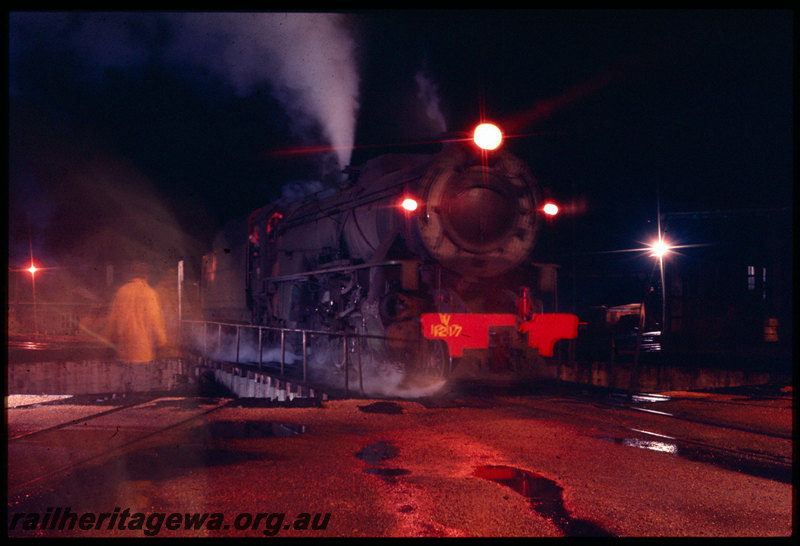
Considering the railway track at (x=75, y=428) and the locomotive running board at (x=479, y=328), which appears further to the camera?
the locomotive running board at (x=479, y=328)

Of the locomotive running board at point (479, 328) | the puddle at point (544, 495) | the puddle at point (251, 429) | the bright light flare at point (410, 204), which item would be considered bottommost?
the puddle at point (544, 495)

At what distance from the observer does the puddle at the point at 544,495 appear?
3.28 m

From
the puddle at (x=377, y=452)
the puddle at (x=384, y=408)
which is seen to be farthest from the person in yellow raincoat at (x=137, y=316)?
the puddle at (x=377, y=452)

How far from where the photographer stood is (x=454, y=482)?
160 inches

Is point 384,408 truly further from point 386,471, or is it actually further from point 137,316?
point 137,316

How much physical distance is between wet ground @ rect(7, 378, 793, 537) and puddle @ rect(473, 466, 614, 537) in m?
0.01

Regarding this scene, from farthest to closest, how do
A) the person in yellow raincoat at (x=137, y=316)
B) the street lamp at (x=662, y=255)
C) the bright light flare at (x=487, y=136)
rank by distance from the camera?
the person in yellow raincoat at (x=137, y=316), the street lamp at (x=662, y=255), the bright light flare at (x=487, y=136)

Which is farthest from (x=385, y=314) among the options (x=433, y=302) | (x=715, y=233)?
(x=715, y=233)

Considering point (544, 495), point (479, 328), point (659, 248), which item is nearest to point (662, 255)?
point (659, 248)

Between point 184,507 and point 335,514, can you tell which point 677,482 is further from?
point 184,507

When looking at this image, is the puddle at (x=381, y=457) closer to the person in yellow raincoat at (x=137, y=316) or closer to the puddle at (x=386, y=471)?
the puddle at (x=386, y=471)

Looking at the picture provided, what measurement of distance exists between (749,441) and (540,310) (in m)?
3.52

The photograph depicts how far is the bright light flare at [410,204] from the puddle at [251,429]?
11.4ft

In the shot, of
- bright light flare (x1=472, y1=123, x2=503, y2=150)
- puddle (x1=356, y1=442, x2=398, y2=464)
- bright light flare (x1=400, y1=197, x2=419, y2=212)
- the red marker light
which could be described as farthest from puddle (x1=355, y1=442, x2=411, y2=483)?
the red marker light
